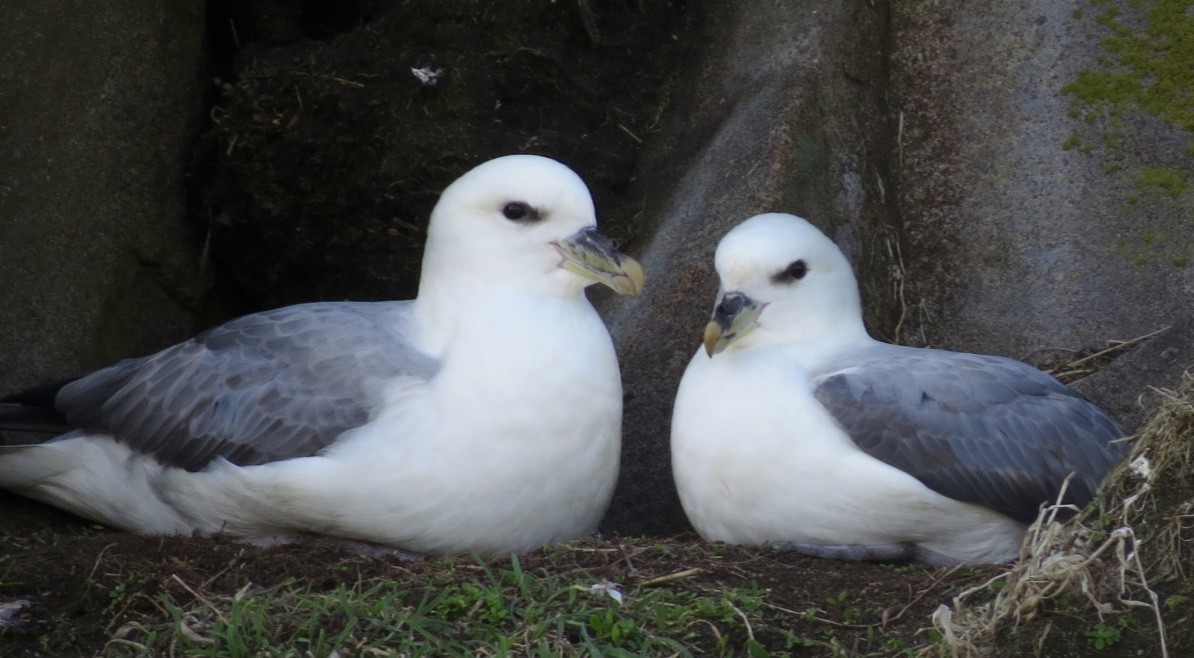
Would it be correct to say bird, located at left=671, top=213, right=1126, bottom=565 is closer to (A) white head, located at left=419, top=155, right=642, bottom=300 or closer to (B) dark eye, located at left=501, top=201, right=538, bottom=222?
(A) white head, located at left=419, top=155, right=642, bottom=300

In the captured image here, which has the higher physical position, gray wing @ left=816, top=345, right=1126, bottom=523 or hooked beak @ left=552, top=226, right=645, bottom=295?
hooked beak @ left=552, top=226, right=645, bottom=295

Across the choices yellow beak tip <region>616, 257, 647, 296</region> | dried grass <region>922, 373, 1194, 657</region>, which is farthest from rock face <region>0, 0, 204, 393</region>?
dried grass <region>922, 373, 1194, 657</region>

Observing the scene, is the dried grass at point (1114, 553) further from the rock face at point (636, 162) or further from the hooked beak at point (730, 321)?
the rock face at point (636, 162)

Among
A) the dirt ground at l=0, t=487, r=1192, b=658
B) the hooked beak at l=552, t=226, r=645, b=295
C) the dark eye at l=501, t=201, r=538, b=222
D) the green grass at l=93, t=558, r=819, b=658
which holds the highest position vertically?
the dark eye at l=501, t=201, r=538, b=222

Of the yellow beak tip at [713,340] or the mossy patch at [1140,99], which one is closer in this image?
the yellow beak tip at [713,340]

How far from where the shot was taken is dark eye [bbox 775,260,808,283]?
514cm

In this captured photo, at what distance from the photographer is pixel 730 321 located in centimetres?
500

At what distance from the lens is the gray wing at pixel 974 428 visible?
4707 millimetres

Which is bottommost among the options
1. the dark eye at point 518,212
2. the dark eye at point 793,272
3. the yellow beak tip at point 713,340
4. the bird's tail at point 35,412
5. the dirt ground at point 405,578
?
the dirt ground at point 405,578

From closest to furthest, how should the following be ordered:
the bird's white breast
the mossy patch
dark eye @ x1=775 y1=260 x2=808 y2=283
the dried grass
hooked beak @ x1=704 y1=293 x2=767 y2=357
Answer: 1. the dried grass
2. the bird's white breast
3. hooked beak @ x1=704 y1=293 x2=767 y2=357
4. dark eye @ x1=775 y1=260 x2=808 y2=283
5. the mossy patch

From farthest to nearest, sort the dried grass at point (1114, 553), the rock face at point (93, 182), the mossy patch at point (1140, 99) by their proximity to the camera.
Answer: the mossy patch at point (1140, 99), the rock face at point (93, 182), the dried grass at point (1114, 553)

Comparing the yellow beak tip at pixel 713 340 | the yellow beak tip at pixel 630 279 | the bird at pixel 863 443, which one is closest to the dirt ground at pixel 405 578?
the bird at pixel 863 443

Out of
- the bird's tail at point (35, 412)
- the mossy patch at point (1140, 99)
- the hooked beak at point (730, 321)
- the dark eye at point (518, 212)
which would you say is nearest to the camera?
the hooked beak at point (730, 321)

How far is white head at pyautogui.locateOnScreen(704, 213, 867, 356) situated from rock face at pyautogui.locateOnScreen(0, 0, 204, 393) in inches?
94.7
